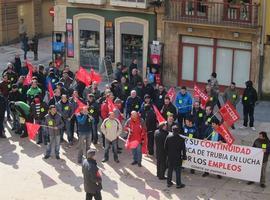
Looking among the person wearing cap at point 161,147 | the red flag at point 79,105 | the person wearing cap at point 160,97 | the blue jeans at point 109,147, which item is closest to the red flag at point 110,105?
the red flag at point 79,105

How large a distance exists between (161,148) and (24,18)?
73.1 feet

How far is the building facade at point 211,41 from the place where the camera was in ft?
75.7

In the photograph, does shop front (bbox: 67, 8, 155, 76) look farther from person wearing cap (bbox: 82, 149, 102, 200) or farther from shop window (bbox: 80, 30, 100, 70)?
person wearing cap (bbox: 82, 149, 102, 200)

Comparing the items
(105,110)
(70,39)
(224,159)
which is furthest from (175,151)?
(70,39)

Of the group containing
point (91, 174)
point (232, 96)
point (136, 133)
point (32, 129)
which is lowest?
point (32, 129)

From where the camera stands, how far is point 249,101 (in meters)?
19.7

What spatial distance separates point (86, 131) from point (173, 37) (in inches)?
368

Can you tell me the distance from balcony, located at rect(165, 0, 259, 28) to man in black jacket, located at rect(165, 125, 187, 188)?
368 inches

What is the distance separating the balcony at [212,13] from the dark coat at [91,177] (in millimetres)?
11793

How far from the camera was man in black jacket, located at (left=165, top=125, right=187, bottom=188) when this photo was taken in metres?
14.8

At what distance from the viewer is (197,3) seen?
23.7m

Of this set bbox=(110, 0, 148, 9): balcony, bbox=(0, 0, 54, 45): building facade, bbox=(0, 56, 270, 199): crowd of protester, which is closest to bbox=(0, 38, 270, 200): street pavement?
bbox=(0, 56, 270, 199): crowd of protester

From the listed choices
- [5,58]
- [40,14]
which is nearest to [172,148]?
[5,58]

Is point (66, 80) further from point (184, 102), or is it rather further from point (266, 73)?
point (266, 73)
